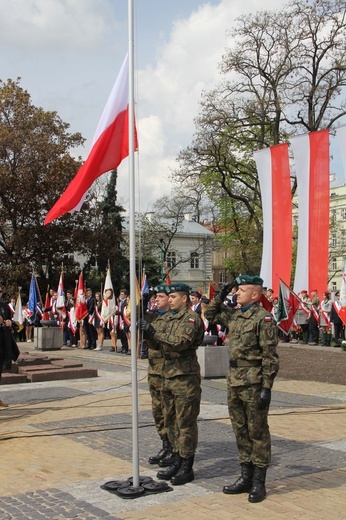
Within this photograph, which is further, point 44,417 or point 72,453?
point 44,417

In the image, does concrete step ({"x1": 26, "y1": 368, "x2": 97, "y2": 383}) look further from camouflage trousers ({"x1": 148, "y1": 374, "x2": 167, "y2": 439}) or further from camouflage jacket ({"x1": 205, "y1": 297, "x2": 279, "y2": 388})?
camouflage jacket ({"x1": 205, "y1": 297, "x2": 279, "y2": 388})

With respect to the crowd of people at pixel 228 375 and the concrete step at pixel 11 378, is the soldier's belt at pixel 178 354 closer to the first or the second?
the crowd of people at pixel 228 375

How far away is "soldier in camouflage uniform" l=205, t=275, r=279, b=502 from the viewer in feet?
19.8

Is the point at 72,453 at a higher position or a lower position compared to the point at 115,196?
lower

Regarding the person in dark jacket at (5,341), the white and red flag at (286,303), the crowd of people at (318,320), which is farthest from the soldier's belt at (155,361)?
the crowd of people at (318,320)

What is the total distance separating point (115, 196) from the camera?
54.6 meters

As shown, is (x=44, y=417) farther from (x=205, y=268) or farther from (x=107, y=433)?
(x=205, y=268)

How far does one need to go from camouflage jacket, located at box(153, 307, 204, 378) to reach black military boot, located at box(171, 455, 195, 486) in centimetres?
85

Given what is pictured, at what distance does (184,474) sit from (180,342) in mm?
1269

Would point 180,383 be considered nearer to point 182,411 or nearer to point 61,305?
point 182,411

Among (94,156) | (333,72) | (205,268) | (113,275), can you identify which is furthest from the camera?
(205,268)

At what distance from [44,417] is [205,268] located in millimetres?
67489

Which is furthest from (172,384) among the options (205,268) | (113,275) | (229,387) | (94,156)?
(205,268)

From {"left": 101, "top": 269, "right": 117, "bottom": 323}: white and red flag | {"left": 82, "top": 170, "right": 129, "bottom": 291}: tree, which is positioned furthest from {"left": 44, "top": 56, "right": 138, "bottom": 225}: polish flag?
{"left": 82, "top": 170, "right": 129, "bottom": 291}: tree
